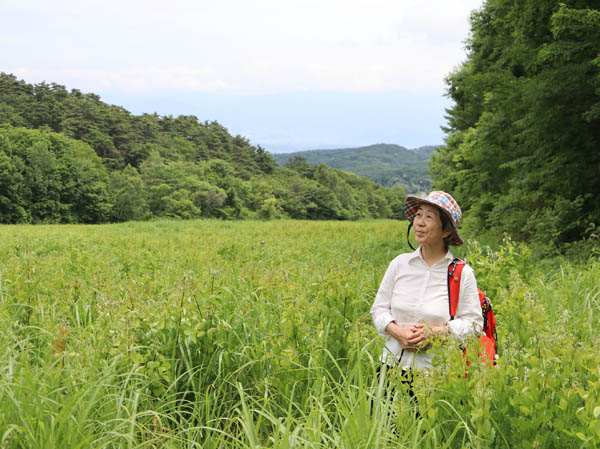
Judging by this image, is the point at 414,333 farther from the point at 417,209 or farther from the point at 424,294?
the point at 417,209

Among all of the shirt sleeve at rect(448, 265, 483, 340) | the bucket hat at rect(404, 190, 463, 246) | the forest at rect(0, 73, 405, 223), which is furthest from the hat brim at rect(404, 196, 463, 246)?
Answer: the forest at rect(0, 73, 405, 223)

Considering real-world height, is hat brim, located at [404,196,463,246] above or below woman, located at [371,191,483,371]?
above

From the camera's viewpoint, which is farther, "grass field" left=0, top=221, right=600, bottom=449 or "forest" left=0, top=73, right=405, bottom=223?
"forest" left=0, top=73, right=405, bottom=223

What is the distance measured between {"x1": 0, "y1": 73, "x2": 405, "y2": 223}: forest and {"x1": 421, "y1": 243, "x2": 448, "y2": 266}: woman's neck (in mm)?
49069

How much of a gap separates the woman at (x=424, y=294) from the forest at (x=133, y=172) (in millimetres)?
49004

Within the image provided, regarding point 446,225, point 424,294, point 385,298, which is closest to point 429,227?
point 446,225

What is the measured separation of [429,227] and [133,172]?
59222 mm

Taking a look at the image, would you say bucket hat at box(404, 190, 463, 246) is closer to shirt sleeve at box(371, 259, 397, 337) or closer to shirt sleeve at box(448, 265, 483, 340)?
shirt sleeve at box(448, 265, 483, 340)

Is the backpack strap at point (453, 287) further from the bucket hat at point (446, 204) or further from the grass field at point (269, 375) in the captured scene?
the grass field at point (269, 375)

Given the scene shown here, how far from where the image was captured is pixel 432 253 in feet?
8.82

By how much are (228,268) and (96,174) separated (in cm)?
5035

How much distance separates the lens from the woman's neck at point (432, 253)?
268cm

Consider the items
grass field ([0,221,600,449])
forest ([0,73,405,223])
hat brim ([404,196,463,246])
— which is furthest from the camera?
forest ([0,73,405,223])

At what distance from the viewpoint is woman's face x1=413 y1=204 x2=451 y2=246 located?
2658 mm
